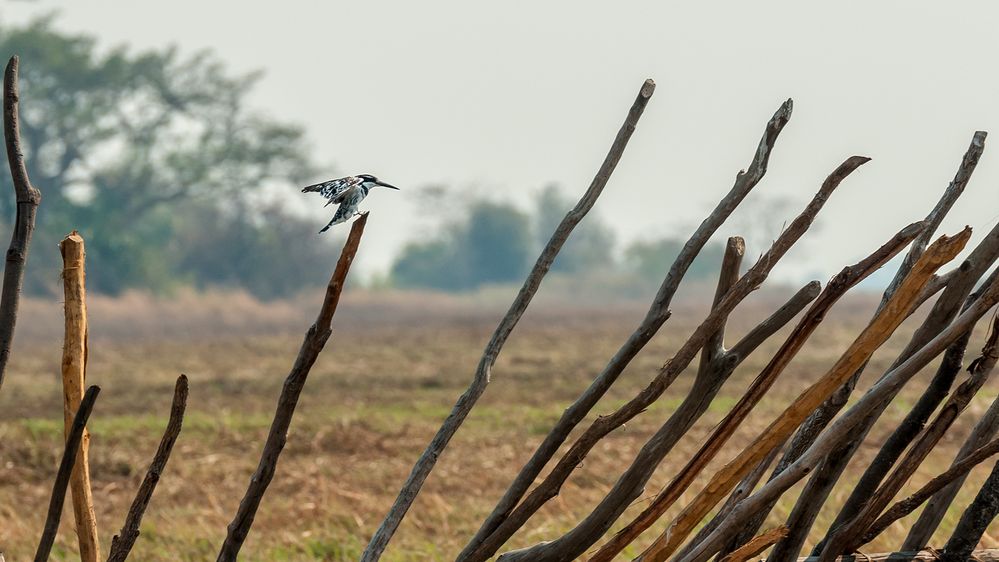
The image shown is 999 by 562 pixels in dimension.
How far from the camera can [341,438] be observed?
310 inches

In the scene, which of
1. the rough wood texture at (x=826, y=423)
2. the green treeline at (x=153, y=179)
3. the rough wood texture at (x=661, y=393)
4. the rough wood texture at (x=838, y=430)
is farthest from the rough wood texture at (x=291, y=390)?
the green treeline at (x=153, y=179)

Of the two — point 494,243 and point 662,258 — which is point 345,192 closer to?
point 494,243

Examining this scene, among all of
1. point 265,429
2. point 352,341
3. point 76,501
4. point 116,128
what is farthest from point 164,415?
point 116,128

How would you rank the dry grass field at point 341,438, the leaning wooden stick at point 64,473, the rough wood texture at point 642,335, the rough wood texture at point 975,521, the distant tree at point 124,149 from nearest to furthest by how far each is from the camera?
1. the leaning wooden stick at point 64,473
2. the rough wood texture at point 642,335
3. the rough wood texture at point 975,521
4. the dry grass field at point 341,438
5. the distant tree at point 124,149

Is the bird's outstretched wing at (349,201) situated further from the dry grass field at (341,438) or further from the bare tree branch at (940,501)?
the dry grass field at (341,438)

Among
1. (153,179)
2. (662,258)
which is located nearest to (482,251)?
(662,258)

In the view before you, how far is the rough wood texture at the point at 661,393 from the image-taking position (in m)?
2.18

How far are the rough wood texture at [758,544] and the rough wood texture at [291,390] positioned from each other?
0.79 m

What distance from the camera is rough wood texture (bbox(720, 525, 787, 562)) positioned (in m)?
2.08

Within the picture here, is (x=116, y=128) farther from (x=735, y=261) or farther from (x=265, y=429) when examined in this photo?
(x=735, y=261)

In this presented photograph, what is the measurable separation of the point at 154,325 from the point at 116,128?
9.59 metres

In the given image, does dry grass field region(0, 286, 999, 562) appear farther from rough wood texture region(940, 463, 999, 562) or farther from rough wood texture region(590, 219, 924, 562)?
rough wood texture region(590, 219, 924, 562)

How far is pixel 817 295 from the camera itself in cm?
221

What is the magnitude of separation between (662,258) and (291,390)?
66.1 metres
